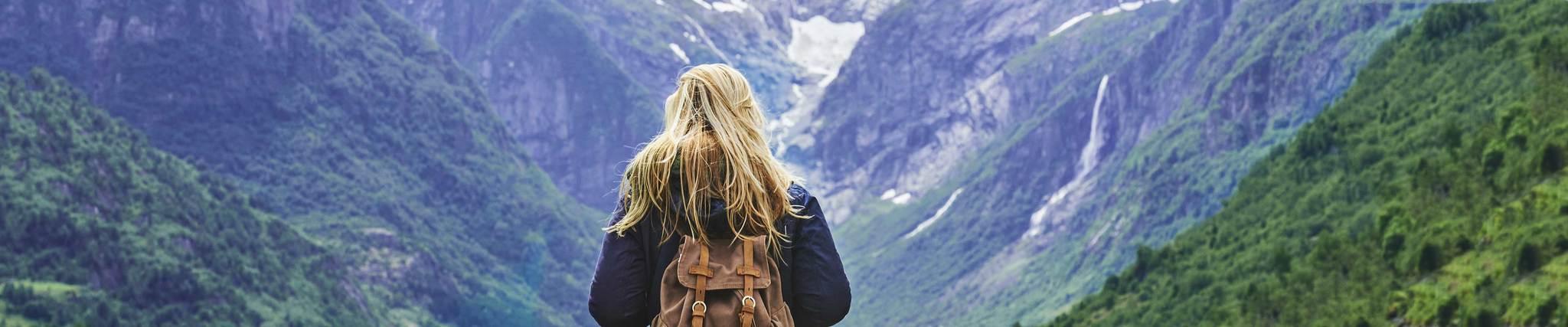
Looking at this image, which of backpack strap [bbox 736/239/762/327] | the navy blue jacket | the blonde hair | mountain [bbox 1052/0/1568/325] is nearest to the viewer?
backpack strap [bbox 736/239/762/327]

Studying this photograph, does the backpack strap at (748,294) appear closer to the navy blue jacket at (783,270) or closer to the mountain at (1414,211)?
the navy blue jacket at (783,270)

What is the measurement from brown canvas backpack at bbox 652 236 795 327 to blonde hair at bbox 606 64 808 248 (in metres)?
0.18

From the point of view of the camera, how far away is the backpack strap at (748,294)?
68.6ft

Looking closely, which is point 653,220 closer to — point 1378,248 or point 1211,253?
point 1378,248

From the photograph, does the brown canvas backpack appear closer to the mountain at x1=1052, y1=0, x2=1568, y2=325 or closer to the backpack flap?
the backpack flap

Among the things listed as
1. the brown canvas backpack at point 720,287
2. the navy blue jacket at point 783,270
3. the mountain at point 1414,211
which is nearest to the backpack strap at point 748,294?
the brown canvas backpack at point 720,287

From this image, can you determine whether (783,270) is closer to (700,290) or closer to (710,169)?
(700,290)

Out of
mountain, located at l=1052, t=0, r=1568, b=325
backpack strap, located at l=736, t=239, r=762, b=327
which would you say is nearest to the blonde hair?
backpack strap, located at l=736, t=239, r=762, b=327

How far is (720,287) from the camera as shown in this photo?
2102 centimetres

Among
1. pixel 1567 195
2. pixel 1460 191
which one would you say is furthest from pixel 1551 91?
pixel 1567 195

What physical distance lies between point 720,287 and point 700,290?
21 centimetres

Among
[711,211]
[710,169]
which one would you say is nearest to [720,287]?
[711,211]

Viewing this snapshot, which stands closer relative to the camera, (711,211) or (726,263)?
(726,263)

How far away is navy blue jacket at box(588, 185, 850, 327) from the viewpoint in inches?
848
